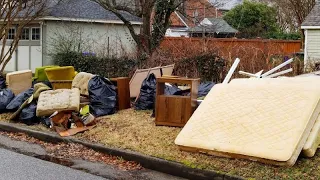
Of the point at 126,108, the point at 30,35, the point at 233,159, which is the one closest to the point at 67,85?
the point at 126,108

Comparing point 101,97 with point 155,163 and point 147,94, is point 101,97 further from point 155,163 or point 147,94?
point 155,163

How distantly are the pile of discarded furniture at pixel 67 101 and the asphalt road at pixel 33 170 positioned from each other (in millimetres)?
1304

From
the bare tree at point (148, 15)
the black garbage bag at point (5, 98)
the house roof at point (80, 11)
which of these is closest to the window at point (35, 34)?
the house roof at point (80, 11)

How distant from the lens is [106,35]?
2111 centimetres

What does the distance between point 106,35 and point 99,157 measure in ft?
46.9

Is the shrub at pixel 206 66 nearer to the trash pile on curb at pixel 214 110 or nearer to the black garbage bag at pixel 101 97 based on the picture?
the trash pile on curb at pixel 214 110

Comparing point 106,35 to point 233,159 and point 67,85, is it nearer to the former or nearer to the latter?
point 67,85

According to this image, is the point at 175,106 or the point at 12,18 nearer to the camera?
the point at 175,106

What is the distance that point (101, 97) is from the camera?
9.66m

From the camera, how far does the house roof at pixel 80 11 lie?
19875 mm

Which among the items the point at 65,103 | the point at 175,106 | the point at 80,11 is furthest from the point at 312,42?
the point at 65,103

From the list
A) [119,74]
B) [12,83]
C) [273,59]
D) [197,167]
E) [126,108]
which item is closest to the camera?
[197,167]

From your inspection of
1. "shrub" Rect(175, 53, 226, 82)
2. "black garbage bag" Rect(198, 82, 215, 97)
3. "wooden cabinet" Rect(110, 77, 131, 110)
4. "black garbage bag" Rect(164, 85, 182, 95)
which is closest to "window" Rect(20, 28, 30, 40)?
"shrub" Rect(175, 53, 226, 82)

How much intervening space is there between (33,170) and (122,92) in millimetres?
3836
